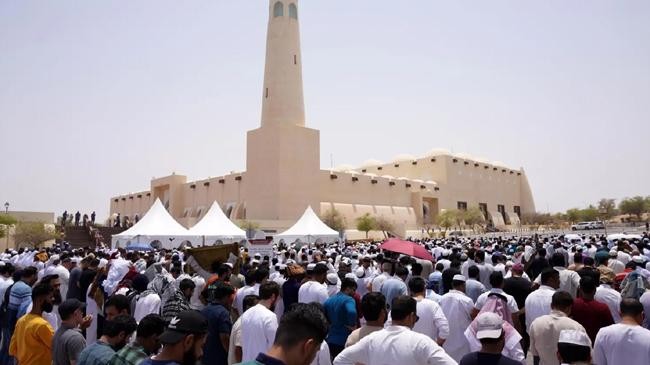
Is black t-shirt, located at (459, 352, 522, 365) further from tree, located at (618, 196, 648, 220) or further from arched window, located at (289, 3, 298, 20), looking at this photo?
tree, located at (618, 196, 648, 220)

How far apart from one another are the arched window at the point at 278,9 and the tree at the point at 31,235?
27014 mm

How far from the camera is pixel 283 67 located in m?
47.3

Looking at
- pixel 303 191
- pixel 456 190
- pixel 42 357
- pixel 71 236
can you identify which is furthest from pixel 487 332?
pixel 456 190

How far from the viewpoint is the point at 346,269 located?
26.9ft

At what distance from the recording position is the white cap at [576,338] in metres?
2.71

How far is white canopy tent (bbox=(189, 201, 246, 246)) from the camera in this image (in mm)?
21578

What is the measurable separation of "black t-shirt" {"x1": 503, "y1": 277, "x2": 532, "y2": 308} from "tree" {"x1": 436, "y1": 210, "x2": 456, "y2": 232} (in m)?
49.3

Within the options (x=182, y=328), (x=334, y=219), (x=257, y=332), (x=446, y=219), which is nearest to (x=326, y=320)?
(x=182, y=328)

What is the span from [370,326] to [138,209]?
7088 cm

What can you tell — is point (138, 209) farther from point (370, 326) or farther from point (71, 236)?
point (370, 326)

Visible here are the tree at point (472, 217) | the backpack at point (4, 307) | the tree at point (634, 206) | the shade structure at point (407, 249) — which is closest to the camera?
the backpack at point (4, 307)

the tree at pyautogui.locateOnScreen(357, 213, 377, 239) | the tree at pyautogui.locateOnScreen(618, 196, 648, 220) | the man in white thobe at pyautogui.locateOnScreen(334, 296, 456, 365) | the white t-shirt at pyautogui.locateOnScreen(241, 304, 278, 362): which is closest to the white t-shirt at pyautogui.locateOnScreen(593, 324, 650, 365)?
the man in white thobe at pyautogui.locateOnScreen(334, 296, 456, 365)

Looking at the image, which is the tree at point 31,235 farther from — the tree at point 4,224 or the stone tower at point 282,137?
the stone tower at point 282,137

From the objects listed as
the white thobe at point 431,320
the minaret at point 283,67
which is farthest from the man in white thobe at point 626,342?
the minaret at point 283,67
